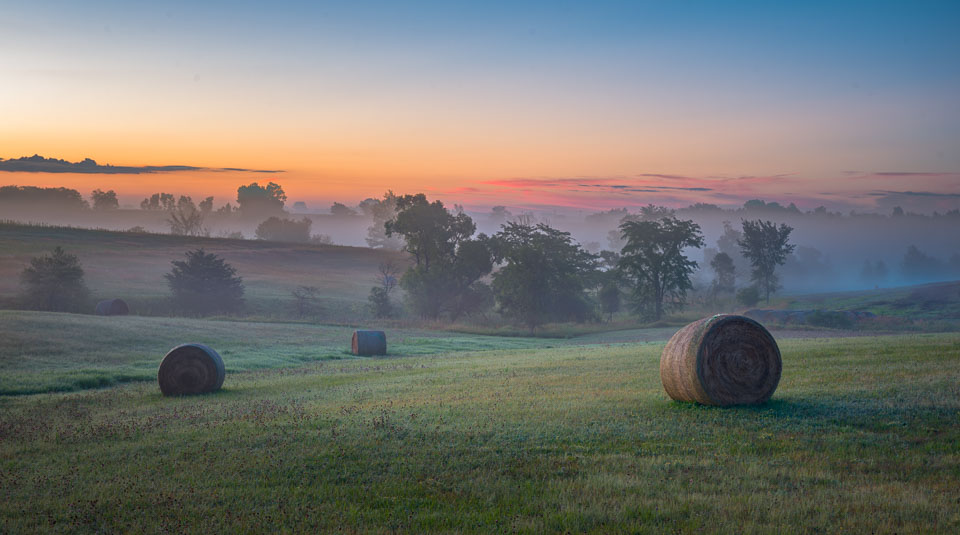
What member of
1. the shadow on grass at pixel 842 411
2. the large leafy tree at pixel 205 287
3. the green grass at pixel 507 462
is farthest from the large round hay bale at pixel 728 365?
the large leafy tree at pixel 205 287

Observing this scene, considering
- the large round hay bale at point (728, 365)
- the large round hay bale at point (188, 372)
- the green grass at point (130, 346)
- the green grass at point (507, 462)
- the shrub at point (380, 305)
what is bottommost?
the shrub at point (380, 305)

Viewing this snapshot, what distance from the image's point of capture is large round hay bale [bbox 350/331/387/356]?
3497 cm

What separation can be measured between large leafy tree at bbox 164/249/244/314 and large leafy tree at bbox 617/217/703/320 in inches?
1739

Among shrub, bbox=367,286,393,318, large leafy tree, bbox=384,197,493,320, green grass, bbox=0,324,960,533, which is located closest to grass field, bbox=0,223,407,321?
shrub, bbox=367,286,393,318

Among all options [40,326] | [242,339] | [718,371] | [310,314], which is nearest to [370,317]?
[310,314]

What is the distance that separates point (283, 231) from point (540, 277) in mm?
121467

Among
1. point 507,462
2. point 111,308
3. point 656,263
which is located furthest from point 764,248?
point 507,462

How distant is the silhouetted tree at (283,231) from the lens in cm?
17588

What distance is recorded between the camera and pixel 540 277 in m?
71.4

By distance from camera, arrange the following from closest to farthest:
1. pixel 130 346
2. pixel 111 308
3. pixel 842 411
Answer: pixel 842 411 → pixel 130 346 → pixel 111 308

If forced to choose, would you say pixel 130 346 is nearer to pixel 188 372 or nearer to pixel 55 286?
pixel 188 372

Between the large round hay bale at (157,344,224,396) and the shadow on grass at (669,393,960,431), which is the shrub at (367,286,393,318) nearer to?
the large round hay bale at (157,344,224,396)

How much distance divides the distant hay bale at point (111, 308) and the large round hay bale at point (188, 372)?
38808mm

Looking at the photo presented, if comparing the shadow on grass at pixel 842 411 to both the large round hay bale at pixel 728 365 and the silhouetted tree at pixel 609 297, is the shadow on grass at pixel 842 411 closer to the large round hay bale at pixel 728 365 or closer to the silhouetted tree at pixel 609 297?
the large round hay bale at pixel 728 365
